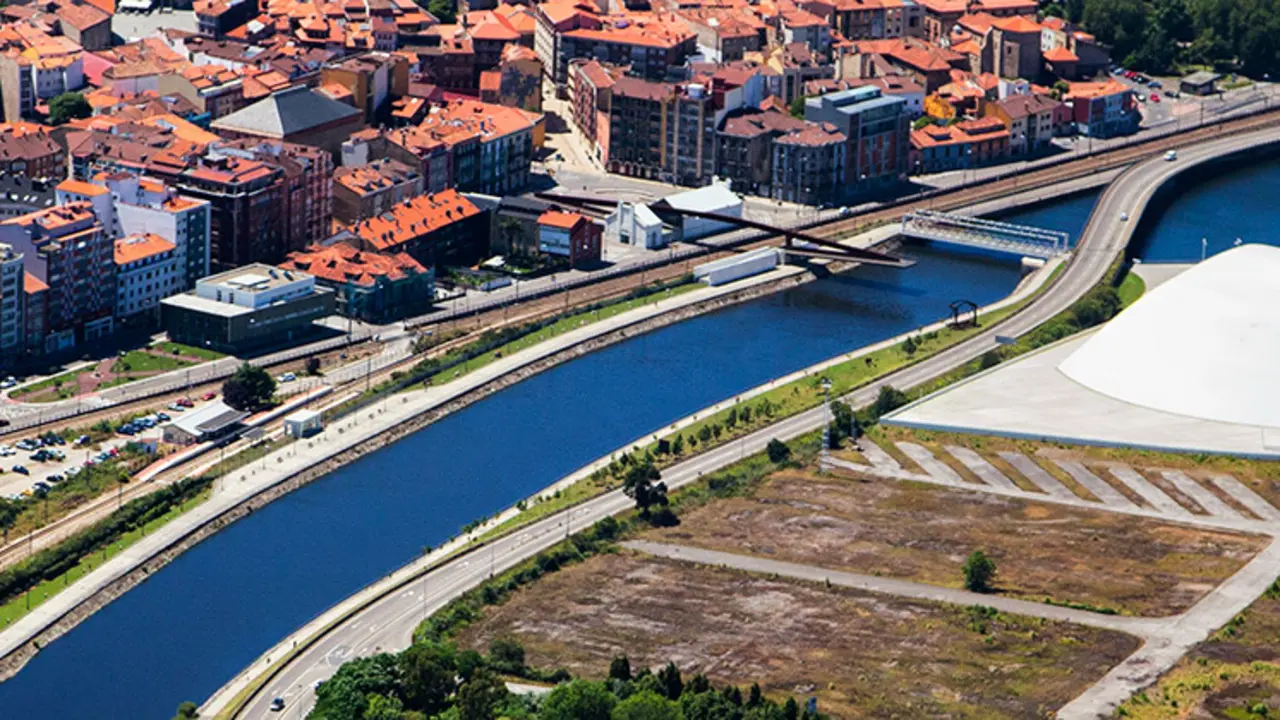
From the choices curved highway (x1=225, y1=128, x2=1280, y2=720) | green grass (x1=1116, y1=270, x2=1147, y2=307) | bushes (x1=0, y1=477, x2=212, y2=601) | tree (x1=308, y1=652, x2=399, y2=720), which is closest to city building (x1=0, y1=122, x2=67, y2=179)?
bushes (x1=0, y1=477, x2=212, y2=601)

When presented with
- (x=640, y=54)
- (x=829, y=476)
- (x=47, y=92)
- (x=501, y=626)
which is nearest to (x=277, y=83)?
(x=47, y=92)

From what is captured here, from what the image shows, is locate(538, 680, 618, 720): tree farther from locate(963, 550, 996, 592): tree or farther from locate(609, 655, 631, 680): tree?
locate(963, 550, 996, 592): tree

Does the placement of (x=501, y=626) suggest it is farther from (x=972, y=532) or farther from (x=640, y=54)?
(x=640, y=54)

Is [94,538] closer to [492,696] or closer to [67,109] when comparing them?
[492,696]

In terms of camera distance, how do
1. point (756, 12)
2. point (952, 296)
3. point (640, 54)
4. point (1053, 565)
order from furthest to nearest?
point (756, 12), point (640, 54), point (952, 296), point (1053, 565)

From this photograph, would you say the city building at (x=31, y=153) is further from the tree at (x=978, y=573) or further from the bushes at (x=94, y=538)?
the tree at (x=978, y=573)

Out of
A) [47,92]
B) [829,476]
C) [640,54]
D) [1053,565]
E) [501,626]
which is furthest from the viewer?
[640,54]
